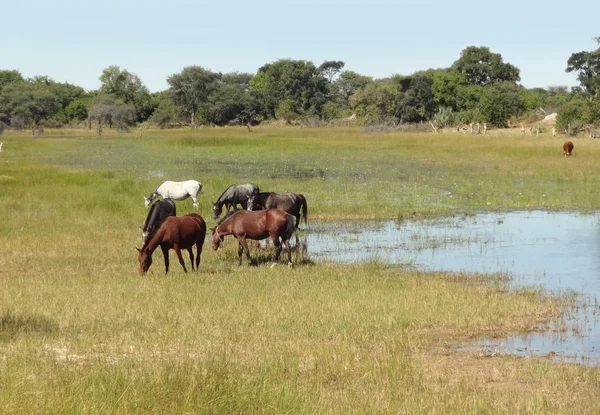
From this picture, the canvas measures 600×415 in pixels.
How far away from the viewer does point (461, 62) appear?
110688 mm

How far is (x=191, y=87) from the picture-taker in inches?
A: 4840

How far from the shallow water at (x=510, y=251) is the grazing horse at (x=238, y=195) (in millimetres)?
1753

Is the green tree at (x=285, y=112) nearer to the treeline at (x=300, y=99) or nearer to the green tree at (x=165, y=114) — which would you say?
the treeline at (x=300, y=99)

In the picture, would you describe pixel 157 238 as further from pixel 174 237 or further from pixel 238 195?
pixel 238 195

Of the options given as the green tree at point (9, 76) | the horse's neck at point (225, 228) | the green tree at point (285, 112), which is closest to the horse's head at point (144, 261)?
the horse's neck at point (225, 228)

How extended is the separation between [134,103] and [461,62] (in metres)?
47.4

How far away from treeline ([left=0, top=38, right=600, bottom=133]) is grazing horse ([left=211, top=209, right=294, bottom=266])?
6710 cm

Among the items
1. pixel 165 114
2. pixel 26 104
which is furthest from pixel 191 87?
pixel 26 104

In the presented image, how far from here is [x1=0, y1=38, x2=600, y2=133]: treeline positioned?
324 ft

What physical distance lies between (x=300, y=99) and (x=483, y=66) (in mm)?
26856

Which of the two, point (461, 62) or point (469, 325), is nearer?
point (469, 325)

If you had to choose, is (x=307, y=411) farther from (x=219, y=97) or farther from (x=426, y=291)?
(x=219, y=97)

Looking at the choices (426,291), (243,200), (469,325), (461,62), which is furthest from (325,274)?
(461,62)

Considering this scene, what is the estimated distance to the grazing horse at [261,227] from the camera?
16906mm
